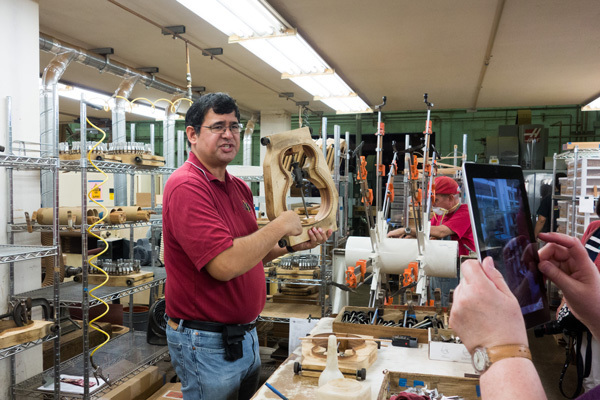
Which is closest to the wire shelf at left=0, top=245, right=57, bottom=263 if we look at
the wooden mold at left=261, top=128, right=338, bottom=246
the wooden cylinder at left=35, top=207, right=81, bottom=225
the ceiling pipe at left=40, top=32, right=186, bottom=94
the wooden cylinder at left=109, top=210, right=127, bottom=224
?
the wooden cylinder at left=35, top=207, right=81, bottom=225

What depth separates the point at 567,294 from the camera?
0.97 meters

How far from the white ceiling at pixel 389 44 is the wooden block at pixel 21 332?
247 centimetres

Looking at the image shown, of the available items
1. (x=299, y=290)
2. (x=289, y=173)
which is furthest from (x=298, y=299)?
(x=289, y=173)

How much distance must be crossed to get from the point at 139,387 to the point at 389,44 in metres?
3.79

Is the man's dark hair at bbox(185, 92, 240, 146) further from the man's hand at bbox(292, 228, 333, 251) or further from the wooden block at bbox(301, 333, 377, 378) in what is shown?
the wooden block at bbox(301, 333, 377, 378)

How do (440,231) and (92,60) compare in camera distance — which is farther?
(92,60)

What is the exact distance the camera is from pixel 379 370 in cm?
180

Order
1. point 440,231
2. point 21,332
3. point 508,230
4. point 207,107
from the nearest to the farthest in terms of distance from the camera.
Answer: point 508,230 → point 207,107 → point 21,332 → point 440,231

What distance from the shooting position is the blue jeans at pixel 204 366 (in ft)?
5.74

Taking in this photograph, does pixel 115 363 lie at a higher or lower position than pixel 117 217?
lower

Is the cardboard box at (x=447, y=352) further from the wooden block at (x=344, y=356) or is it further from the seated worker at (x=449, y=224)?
the seated worker at (x=449, y=224)

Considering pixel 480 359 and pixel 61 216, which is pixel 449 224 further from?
pixel 480 359

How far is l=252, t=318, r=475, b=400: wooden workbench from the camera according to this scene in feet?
5.23

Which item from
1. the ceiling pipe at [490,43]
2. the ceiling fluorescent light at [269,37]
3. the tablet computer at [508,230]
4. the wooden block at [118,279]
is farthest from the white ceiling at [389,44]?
the tablet computer at [508,230]
